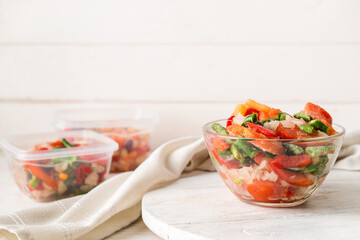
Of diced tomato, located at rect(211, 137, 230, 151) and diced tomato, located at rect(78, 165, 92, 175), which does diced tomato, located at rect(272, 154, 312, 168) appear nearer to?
diced tomato, located at rect(211, 137, 230, 151)

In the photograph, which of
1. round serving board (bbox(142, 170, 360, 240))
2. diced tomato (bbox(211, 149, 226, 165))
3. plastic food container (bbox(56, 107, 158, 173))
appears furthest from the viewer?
plastic food container (bbox(56, 107, 158, 173))

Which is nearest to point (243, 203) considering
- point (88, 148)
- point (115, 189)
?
point (115, 189)

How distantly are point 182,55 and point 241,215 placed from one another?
0.98 meters

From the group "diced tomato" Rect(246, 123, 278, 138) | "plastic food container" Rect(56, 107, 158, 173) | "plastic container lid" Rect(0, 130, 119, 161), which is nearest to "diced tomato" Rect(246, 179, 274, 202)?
"diced tomato" Rect(246, 123, 278, 138)

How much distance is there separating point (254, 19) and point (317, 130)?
0.89 metres

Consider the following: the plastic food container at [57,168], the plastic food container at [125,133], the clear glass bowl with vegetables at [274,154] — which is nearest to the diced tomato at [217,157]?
the clear glass bowl with vegetables at [274,154]

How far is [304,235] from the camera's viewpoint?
0.90m

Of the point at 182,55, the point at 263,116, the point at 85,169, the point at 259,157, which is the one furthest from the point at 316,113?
the point at 182,55

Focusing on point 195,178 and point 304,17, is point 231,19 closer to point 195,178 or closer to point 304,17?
point 304,17

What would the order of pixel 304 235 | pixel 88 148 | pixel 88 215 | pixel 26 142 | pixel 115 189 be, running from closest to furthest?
1. pixel 304 235
2. pixel 88 215
3. pixel 115 189
4. pixel 88 148
5. pixel 26 142

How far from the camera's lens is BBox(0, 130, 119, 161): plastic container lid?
135cm

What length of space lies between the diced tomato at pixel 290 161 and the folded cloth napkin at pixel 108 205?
39 cm

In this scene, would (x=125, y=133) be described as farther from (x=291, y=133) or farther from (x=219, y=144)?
(x=291, y=133)

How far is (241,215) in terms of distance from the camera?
102 cm
